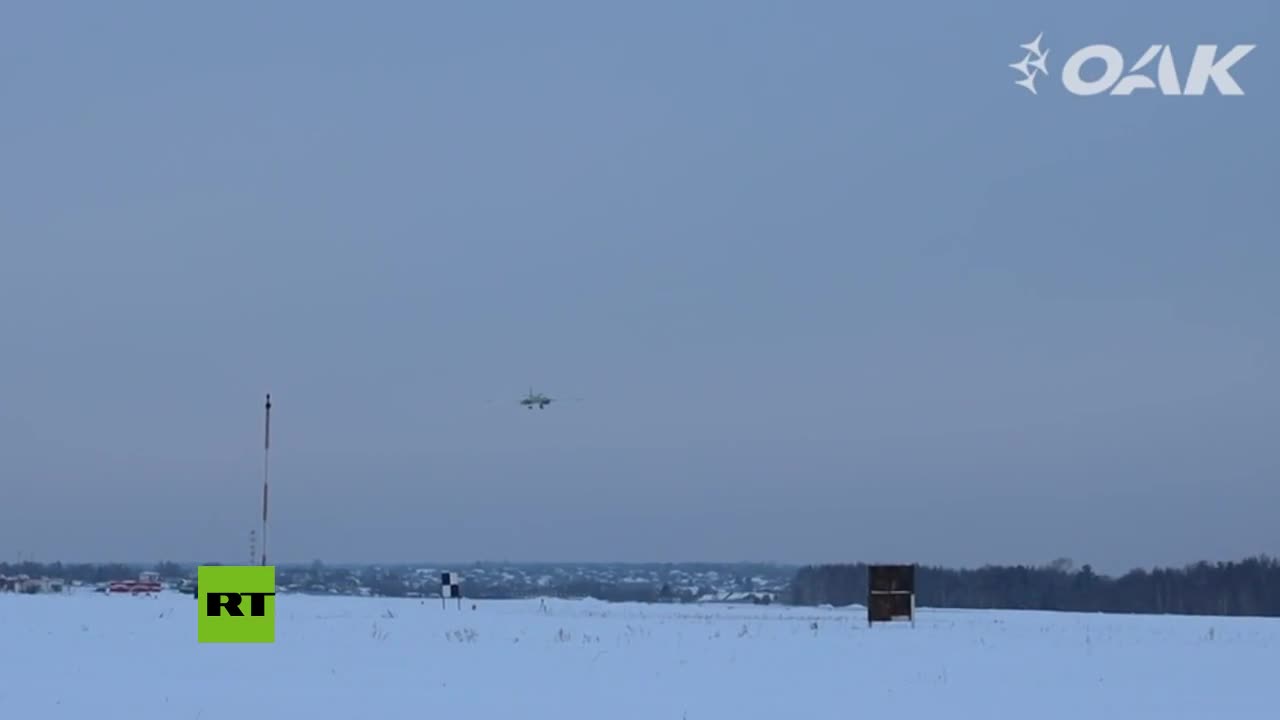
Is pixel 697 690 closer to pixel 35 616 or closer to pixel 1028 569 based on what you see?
pixel 35 616

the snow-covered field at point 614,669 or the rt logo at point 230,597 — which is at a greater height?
the rt logo at point 230,597

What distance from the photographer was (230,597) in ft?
67.4

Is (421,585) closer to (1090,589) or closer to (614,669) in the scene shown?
(614,669)

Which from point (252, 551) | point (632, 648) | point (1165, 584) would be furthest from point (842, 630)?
point (1165, 584)

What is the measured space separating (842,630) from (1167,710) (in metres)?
12.2

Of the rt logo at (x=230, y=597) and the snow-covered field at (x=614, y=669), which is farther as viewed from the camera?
the rt logo at (x=230, y=597)

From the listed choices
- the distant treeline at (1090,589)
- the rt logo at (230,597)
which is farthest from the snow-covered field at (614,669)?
the distant treeline at (1090,589)

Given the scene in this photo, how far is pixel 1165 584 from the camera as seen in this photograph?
111562mm

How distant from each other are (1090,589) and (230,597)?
9010 centimetres

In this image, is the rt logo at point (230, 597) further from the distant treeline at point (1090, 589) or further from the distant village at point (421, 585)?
the distant treeline at point (1090, 589)

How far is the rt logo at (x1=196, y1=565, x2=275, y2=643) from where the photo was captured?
20.2 meters

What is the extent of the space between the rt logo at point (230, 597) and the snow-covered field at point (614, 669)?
1.45ft

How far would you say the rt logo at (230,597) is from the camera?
66.1ft

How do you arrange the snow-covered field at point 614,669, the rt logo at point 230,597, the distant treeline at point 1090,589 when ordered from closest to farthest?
the snow-covered field at point 614,669
the rt logo at point 230,597
the distant treeline at point 1090,589
